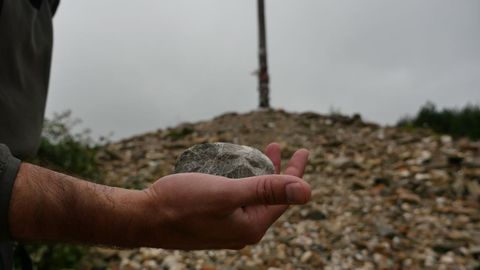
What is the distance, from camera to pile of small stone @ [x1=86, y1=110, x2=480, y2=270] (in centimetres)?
387

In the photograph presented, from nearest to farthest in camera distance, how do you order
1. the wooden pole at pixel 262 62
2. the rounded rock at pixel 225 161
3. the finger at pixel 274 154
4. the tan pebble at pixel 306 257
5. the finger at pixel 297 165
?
1. the finger at pixel 297 165
2. the rounded rock at pixel 225 161
3. the finger at pixel 274 154
4. the tan pebble at pixel 306 257
5. the wooden pole at pixel 262 62

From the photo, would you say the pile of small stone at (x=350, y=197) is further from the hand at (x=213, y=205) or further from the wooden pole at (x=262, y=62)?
the hand at (x=213, y=205)

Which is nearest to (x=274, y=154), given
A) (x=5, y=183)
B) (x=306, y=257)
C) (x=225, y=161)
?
(x=225, y=161)

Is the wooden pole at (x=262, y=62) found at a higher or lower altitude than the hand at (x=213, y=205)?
higher

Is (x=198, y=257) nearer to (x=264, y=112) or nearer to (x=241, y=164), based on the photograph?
(x=241, y=164)

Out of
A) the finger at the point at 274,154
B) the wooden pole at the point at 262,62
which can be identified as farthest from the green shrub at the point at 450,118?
the finger at the point at 274,154

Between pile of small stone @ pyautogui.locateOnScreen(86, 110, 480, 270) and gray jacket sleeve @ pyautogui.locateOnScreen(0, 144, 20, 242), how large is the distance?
2.65 meters

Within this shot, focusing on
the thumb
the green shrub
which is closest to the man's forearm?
the thumb

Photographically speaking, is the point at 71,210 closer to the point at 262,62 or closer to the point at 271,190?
the point at 271,190

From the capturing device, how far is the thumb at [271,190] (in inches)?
51.8

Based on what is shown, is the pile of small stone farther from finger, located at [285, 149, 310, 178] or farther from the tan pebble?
finger, located at [285, 149, 310, 178]

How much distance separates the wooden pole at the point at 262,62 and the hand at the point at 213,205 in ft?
22.1

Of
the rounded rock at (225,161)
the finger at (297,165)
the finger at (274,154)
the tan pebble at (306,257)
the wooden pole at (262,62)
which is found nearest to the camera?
the finger at (297,165)

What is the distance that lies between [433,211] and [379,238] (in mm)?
764
